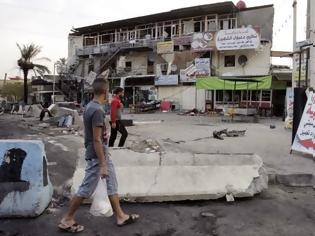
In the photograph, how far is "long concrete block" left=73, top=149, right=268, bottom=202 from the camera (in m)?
6.40

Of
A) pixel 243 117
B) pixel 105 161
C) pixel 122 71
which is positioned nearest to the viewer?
pixel 105 161

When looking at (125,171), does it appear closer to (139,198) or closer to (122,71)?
(139,198)

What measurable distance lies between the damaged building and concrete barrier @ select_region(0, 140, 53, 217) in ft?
92.1

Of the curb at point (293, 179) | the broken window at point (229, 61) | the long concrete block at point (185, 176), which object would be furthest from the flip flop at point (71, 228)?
the broken window at point (229, 61)

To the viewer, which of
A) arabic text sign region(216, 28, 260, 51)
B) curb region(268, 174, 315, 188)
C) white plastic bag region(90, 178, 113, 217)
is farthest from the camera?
arabic text sign region(216, 28, 260, 51)

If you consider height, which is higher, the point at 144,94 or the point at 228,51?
the point at 228,51

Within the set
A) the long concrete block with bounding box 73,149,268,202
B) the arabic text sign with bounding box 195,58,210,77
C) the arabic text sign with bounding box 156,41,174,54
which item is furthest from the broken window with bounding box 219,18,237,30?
the long concrete block with bounding box 73,149,268,202

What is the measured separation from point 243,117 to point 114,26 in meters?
32.2

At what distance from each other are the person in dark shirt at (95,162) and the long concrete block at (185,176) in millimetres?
1091

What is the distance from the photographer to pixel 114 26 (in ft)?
178

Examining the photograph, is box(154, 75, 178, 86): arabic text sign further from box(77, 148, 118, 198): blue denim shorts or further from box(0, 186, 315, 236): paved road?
box(77, 148, 118, 198): blue denim shorts

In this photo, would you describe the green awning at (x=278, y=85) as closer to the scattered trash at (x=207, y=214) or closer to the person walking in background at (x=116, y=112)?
the person walking in background at (x=116, y=112)

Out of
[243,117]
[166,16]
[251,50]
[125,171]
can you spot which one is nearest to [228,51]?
[251,50]

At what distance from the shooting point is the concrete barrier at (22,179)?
5.69m
